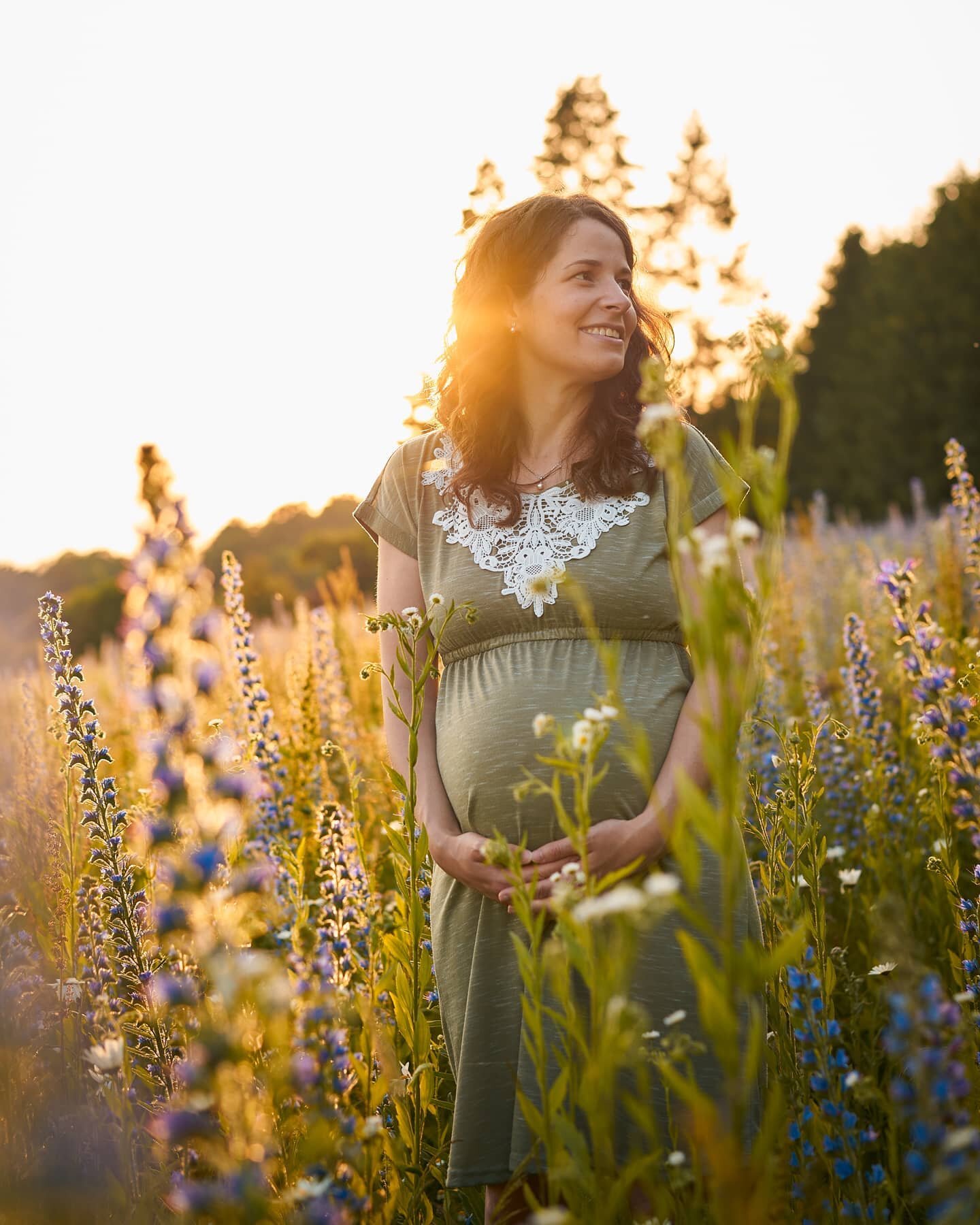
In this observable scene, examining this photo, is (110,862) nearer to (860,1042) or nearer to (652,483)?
(652,483)

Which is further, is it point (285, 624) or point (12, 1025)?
point (285, 624)

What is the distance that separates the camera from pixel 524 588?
7.23 ft

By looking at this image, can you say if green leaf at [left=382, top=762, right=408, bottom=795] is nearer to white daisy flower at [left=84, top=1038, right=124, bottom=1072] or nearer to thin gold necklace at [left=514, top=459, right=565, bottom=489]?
white daisy flower at [left=84, top=1038, right=124, bottom=1072]

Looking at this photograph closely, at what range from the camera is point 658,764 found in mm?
2041

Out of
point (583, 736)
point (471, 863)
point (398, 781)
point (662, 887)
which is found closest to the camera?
point (662, 887)

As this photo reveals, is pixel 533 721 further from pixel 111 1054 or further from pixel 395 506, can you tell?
pixel 111 1054

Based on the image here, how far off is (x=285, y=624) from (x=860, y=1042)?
6503 mm

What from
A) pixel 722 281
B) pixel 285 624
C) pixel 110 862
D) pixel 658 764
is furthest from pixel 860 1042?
pixel 722 281

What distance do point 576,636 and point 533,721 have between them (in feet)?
0.78

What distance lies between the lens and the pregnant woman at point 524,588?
1.99 m

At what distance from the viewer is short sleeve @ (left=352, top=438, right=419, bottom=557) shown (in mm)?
2486

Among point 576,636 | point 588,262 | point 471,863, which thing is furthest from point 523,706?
point 588,262

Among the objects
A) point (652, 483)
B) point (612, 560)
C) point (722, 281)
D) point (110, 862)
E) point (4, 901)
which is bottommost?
point (4, 901)

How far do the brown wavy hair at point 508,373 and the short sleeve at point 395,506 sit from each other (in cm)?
15
